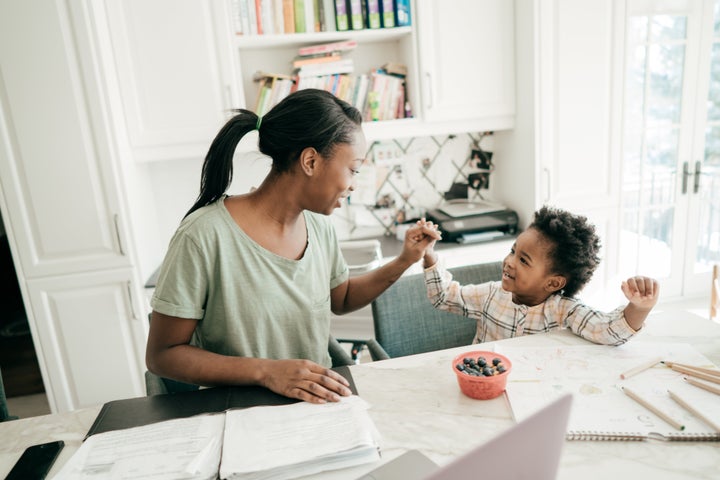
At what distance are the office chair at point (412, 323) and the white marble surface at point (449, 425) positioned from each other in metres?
0.40

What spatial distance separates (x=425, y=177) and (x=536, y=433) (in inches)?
98.1

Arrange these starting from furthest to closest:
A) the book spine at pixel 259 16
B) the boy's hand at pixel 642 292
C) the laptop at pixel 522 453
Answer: the book spine at pixel 259 16
the boy's hand at pixel 642 292
the laptop at pixel 522 453

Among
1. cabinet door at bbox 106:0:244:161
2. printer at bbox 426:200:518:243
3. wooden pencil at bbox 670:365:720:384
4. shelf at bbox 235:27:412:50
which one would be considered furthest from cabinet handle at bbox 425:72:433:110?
wooden pencil at bbox 670:365:720:384

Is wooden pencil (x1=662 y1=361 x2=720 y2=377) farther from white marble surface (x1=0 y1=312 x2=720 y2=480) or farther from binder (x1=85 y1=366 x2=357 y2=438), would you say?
binder (x1=85 y1=366 x2=357 y2=438)

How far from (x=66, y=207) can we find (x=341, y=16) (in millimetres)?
1500

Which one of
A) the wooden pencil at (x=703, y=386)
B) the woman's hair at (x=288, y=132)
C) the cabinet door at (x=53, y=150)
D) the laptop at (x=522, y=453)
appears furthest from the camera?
the cabinet door at (x=53, y=150)

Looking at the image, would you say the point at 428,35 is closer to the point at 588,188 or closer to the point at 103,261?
the point at 588,188

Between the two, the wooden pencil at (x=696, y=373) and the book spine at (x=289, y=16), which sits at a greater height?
the book spine at (x=289, y=16)

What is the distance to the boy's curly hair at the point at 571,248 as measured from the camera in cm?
134

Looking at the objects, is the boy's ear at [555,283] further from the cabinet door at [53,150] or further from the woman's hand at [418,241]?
the cabinet door at [53,150]

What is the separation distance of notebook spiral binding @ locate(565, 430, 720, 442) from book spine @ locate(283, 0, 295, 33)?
6.99 feet

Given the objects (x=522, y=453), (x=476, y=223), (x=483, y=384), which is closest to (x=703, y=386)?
(x=483, y=384)

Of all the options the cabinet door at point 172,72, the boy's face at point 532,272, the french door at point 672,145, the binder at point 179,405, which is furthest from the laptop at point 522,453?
the french door at point 672,145

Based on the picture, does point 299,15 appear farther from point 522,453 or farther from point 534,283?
point 522,453
